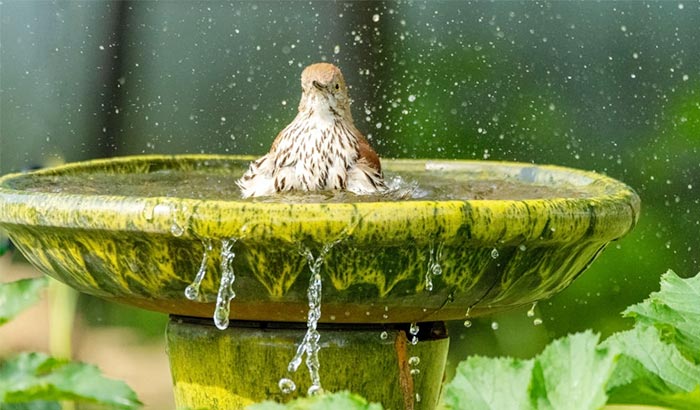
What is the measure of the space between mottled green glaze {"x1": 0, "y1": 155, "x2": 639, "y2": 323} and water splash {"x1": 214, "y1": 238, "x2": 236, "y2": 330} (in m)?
0.01

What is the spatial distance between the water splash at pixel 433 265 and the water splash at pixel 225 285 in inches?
13.0

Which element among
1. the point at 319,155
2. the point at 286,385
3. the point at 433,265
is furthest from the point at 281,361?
the point at 319,155

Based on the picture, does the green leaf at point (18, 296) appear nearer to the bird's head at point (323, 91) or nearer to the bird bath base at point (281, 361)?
the bird bath base at point (281, 361)

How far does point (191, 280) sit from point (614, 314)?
12.0 ft

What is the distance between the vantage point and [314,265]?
1765 mm

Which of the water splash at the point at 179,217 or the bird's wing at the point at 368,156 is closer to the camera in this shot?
the water splash at the point at 179,217

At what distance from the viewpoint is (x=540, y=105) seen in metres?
5.80

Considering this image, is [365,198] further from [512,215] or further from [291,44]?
[291,44]

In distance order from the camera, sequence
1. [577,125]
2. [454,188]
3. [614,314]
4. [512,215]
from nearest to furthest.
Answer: [512,215] → [454,188] → [614,314] → [577,125]

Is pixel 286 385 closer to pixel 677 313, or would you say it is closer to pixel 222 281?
pixel 222 281

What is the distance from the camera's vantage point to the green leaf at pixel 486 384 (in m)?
0.97

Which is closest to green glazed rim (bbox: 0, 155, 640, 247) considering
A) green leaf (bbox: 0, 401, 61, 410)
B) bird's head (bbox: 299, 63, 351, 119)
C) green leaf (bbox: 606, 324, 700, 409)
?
green leaf (bbox: 606, 324, 700, 409)

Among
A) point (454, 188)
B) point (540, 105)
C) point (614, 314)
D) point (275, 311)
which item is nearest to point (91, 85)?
point (540, 105)

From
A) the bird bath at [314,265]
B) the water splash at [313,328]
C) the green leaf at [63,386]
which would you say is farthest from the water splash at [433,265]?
the green leaf at [63,386]
